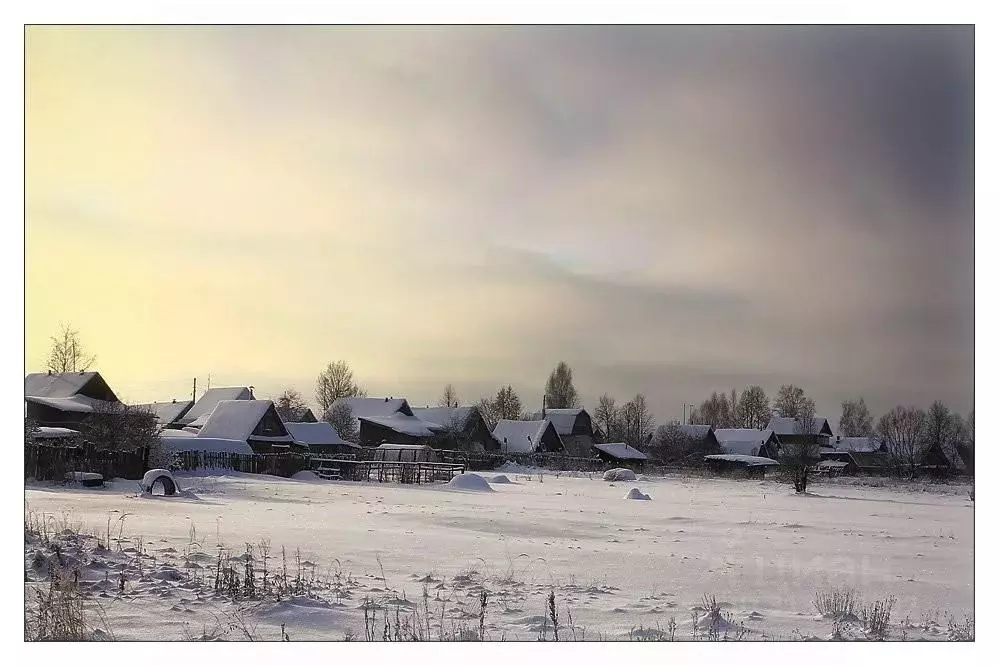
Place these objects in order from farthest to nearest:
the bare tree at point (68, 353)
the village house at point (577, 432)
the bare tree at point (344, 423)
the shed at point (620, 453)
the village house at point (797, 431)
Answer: the village house at point (577, 432)
the shed at point (620, 453)
the bare tree at point (344, 423)
the village house at point (797, 431)
the bare tree at point (68, 353)

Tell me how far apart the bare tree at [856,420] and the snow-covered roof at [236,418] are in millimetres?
19714

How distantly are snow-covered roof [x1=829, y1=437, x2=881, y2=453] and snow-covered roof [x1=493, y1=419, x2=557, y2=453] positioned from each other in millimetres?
16339

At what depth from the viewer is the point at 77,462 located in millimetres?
16906

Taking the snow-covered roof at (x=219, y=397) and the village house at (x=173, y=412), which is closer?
the snow-covered roof at (x=219, y=397)

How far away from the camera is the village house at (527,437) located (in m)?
42.4

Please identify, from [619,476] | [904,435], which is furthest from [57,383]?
[619,476]

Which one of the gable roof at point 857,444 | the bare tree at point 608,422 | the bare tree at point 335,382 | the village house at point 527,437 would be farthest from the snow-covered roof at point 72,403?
the village house at point 527,437

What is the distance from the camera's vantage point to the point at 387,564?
38.3ft

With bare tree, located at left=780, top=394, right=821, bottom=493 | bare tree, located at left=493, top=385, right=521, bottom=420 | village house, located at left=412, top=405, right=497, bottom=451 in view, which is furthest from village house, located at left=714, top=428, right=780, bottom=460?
village house, located at left=412, top=405, right=497, bottom=451

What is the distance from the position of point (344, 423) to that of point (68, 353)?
75.6 ft

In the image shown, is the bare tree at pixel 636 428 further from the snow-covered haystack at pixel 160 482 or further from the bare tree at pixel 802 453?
the snow-covered haystack at pixel 160 482
